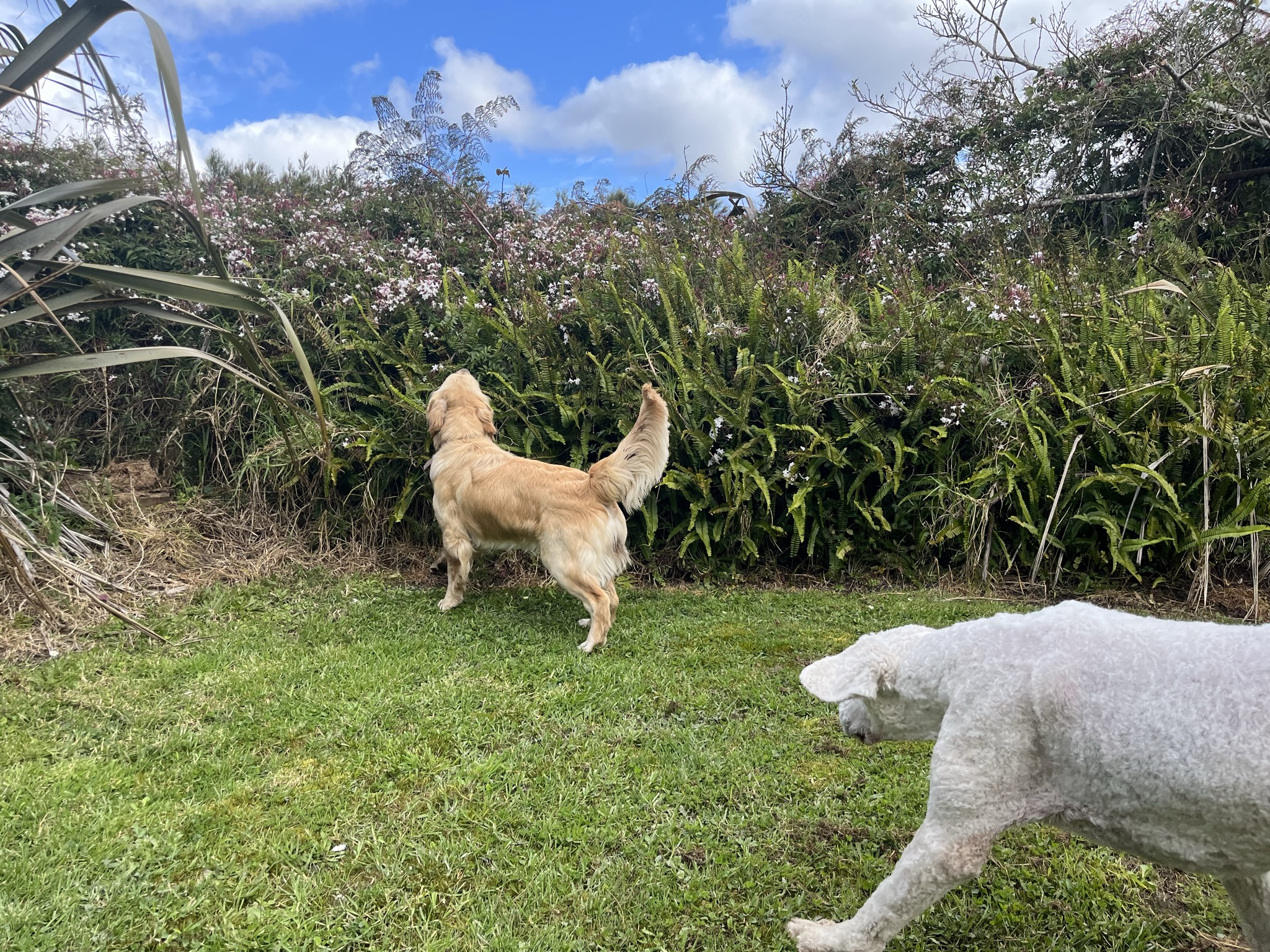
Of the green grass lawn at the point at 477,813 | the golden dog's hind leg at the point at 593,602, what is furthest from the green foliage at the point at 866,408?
the green grass lawn at the point at 477,813

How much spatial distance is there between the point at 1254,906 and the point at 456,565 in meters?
4.89

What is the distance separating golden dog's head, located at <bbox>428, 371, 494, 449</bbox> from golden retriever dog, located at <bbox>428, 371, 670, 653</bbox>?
2.4 inches

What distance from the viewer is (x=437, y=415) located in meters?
5.80

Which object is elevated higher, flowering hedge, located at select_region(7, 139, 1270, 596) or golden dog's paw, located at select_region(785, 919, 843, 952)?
flowering hedge, located at select_region(7, 139, 1270, 596)

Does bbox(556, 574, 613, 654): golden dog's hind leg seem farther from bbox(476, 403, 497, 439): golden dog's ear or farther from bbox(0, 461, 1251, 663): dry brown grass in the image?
bbox(476, 403, 497, 439): golden dog's ear

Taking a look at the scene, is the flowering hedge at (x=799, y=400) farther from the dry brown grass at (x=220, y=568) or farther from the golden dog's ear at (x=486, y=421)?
the golden dog's ear at (x=486, y=421)

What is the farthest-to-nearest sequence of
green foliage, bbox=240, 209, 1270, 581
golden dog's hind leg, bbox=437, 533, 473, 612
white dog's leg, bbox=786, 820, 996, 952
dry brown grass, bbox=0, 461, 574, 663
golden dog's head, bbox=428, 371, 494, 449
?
golden dog's head, bbox=428, 371, 494, 449 → golden dog's hind leg, bbox=437, 533, 473, 612 → green foliage, bbox=240, 209, 1270, 581 → dry brown grass, bbox=0, 461, 574, 663 → white dog's leg, bbox=786, 820, 996, 952

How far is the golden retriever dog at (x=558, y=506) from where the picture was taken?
4824 mm

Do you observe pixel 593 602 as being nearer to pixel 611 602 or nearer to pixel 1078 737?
pixel 611 602

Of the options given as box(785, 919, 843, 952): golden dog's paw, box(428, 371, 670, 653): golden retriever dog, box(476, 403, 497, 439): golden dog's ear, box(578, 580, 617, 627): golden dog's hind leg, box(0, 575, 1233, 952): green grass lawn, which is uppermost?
box(476, 403, 497, 439): golden dog's ear

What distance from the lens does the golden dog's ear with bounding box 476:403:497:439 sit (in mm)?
5766

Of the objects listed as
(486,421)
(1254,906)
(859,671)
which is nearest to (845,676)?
(859,671)

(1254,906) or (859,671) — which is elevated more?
(859,671)

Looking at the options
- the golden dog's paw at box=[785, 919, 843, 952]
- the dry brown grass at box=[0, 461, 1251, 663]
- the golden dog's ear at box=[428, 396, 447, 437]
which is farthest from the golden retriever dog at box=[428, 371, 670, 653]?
the golden dog's paw at box=[785, 919, 843, 952]
